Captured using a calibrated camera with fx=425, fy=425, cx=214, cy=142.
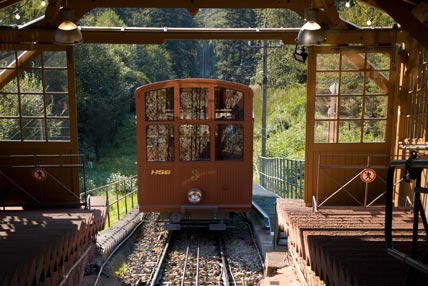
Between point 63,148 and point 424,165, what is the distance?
634 cm

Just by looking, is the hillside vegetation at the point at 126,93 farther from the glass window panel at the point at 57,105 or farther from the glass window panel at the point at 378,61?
the glass window panel at the point at 57,105

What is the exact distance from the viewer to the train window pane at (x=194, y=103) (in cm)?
891

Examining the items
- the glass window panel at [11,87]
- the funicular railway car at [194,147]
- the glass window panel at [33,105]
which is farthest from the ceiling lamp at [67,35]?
the funicular railway car at [194,147]

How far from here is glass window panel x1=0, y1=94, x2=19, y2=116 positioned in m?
7.27

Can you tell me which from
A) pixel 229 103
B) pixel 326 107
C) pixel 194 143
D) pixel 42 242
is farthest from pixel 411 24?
pixel 42 242

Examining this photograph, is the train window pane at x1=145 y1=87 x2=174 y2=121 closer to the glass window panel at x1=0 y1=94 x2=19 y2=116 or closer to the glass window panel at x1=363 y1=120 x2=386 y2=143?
the glass window panel at x1=0 y1=94 x2=19 y2=116

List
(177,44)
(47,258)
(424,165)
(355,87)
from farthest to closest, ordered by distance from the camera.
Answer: (177,44), (355,87), (47,258), (424,165)

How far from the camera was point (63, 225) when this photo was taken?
553 cm

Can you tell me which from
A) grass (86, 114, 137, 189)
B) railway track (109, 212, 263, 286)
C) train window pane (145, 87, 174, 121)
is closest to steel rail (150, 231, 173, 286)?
railway track (109, 212, 263, 286)

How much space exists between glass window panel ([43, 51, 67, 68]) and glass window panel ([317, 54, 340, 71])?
14.1ft

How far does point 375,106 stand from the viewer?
714cm

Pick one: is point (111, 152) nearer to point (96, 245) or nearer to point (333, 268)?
point (96, 245)

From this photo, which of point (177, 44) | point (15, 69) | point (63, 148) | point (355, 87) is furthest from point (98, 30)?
point (177, 44)

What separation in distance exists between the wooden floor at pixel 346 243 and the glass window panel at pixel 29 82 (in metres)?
4.59
